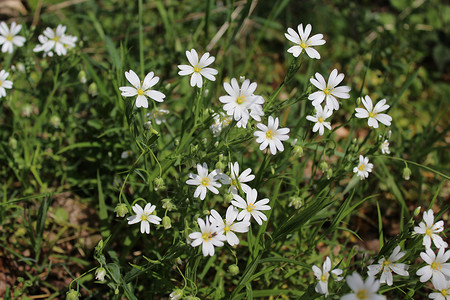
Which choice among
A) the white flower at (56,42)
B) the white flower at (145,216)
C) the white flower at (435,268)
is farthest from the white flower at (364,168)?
the white flower at (56,42)

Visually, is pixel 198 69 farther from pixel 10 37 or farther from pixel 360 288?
pixel 10 37

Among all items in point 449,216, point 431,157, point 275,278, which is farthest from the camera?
point 431,157

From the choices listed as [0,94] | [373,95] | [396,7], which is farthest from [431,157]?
[0,94]

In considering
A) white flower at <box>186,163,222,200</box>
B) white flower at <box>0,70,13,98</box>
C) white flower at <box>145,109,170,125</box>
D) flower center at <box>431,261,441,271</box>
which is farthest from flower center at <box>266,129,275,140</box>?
white flower at <box>0,70,13,98</box>

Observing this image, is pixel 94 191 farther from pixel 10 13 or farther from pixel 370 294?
pixel 10 13

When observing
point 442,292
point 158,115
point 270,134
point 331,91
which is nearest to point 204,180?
point 270,134
